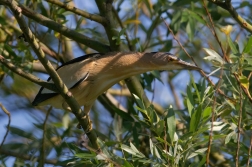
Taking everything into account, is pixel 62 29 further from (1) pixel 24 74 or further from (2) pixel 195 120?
(2) pixel 195 120

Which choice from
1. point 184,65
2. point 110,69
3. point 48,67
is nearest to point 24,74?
point 48,67

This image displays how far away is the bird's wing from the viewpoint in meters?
2.54

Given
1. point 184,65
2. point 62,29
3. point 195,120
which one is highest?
point 62,29

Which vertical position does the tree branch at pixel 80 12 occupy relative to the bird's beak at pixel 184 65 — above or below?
above

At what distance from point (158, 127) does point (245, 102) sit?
379 millimetres

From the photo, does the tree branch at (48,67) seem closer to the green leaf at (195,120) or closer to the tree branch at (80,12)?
the green leaf at (195,120)

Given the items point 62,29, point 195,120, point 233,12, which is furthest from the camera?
point 62,29

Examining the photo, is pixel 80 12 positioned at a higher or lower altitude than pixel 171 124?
higher

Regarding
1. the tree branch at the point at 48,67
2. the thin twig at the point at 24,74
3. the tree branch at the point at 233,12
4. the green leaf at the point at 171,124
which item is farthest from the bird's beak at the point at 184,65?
the thin twig at the point at 24,74

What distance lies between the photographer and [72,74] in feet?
8.50

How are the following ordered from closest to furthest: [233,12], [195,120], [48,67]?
[48,67] < [195,120] < [233,12]

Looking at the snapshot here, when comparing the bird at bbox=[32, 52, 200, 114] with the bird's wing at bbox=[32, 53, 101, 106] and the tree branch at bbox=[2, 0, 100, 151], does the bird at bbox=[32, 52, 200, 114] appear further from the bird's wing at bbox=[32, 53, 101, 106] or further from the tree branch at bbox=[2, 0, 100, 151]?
the tree branch at bbox=[2, 0, 100, 151]

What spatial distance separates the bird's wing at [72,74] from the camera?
2.54 m

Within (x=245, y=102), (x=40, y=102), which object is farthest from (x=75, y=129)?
(x=245, y=102)
